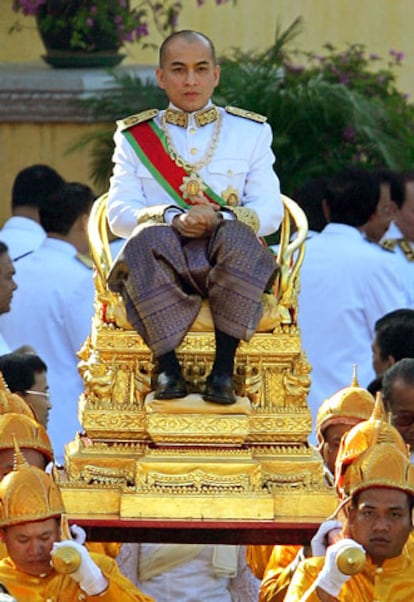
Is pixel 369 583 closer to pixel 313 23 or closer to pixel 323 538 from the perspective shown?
pixel 323 538

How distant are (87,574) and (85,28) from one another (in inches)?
294

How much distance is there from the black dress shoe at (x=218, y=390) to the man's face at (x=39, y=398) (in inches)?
55.5

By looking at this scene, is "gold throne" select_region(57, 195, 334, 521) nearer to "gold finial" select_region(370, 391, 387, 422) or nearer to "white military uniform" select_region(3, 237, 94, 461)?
"gold finial" select_region(370, 391, 387, 422)

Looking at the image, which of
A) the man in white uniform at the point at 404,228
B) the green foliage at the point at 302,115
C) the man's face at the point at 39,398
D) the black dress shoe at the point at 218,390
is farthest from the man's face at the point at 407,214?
the black dress shoe at the point at 218,390

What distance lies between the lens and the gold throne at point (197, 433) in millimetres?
10602

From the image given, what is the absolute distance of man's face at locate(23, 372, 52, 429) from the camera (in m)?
12.1

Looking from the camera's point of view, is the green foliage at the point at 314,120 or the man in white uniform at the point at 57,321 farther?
the green foliage at the point at 314,120

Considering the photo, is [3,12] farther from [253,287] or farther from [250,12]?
[253,287]

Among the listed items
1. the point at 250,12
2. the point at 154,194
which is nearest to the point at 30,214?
the point at 154,194

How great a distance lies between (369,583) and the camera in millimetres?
10172

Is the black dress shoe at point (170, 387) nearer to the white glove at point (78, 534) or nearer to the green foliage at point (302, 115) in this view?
the white glove at point (78, 534)

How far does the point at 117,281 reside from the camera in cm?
1082

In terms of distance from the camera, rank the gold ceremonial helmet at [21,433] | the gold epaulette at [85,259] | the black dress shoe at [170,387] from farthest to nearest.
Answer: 1. the gold epaulette at [85,259]
2. the black dress shoe at [170,387]
3. the gold ceremonial helmet at [21,433]

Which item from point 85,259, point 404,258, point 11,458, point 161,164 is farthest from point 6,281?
point 404,258
